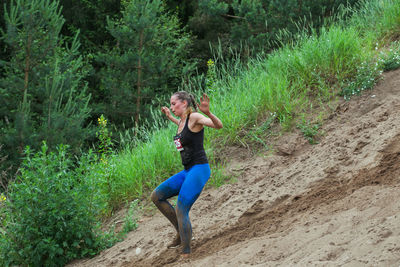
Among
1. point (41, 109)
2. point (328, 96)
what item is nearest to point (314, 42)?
point (328, 96)

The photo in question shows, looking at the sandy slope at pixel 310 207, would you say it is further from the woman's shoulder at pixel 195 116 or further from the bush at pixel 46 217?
the woman's shoulder at pixel 195 116

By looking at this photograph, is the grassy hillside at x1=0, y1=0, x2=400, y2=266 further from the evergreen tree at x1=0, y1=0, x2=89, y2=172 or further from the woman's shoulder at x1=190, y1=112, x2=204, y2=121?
the evergreen tree at x1=0, y1=0, x2=89, y2=172

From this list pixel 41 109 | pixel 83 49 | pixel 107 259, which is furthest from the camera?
pixel 83 49

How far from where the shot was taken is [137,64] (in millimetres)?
14836

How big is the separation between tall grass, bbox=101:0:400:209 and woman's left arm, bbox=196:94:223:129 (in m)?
2.65

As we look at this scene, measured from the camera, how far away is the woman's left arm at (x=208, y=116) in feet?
15.2

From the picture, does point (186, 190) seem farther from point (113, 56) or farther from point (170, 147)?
point (113, 56)

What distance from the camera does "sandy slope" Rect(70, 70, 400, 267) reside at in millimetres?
4113

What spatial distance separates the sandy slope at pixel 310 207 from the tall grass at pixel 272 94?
472 millimetres

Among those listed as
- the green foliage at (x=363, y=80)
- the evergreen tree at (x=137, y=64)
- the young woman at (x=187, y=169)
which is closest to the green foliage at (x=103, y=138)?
the young woman at (x=187, y=169)

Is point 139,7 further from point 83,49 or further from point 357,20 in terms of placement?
point 357,20

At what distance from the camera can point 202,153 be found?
17.0 ft

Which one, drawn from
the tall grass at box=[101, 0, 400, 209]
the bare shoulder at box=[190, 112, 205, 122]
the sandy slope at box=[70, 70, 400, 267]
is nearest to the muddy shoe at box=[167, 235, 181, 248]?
the sandy slope at box=[70, 70, 400, 267]

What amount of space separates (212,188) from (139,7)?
830 centimetres
